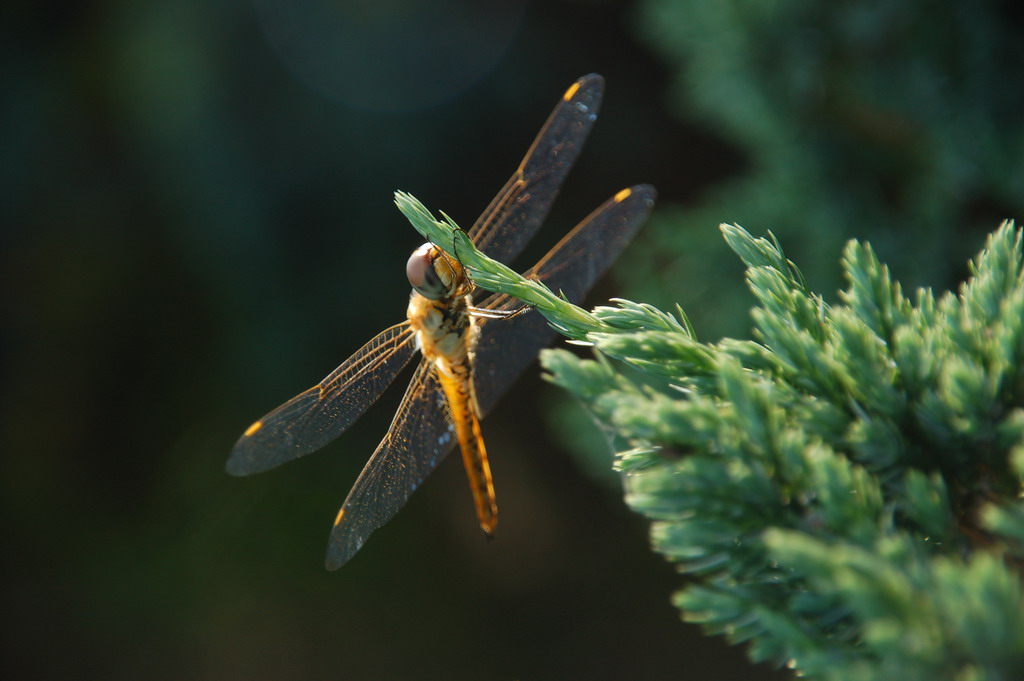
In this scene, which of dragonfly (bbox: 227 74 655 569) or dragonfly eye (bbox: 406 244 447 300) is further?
dragonfly (bbox: 227 74 655 569)

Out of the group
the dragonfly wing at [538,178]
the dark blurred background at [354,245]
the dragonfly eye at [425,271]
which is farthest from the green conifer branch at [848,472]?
the dark blurred background at [354,245]

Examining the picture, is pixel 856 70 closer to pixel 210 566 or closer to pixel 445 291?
pixel 445 291

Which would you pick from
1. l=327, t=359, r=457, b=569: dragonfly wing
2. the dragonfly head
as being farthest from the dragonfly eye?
l=327, t=359, r=457, b=569: dragonfly wing

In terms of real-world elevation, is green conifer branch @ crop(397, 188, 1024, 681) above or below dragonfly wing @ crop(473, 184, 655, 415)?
below

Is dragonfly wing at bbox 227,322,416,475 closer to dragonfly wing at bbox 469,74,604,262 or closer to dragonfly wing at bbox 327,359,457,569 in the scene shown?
dragonfly wing at bbox 327,359,457,569

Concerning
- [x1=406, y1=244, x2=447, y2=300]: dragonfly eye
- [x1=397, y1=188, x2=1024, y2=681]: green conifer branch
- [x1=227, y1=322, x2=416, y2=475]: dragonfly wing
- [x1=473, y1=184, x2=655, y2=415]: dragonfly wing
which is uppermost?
[x1=473, y1=184, x2=655, y2=415]: dragonfly wing

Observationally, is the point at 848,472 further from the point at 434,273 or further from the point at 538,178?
the point at 538,178

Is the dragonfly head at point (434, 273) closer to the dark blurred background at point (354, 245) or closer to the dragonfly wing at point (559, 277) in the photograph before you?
the dragonfly wing at point (559, 277)
